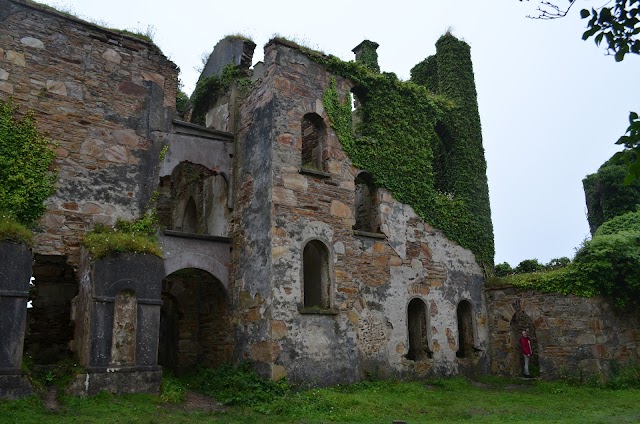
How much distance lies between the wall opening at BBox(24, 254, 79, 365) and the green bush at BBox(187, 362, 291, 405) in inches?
123

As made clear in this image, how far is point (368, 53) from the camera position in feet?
70.5

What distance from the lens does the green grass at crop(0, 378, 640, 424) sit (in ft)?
29.3

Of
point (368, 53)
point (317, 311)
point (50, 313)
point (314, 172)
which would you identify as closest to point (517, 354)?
point (317, 311)

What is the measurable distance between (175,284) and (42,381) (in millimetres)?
5216

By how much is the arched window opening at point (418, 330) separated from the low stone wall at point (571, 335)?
2.62m

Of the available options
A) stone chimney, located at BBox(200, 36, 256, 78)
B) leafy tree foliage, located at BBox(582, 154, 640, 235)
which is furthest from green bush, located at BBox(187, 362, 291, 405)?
leafy tree foliage, located at BBox(582, 154, 640, 235)

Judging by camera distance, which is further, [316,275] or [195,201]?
[195,201]

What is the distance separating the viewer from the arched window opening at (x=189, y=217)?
656 inches

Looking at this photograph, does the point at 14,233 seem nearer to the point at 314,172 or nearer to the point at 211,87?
the point at 314,172

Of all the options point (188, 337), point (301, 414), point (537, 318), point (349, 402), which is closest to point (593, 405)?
point (537, 318)

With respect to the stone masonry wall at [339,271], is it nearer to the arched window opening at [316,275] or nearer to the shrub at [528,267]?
the arched window opening at [316,275]

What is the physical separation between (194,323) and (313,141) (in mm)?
5599

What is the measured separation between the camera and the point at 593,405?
1155 centimetres

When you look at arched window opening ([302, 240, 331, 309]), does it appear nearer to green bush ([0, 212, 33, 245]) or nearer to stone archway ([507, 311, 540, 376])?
green bush ([0, 212, 33, 245])
